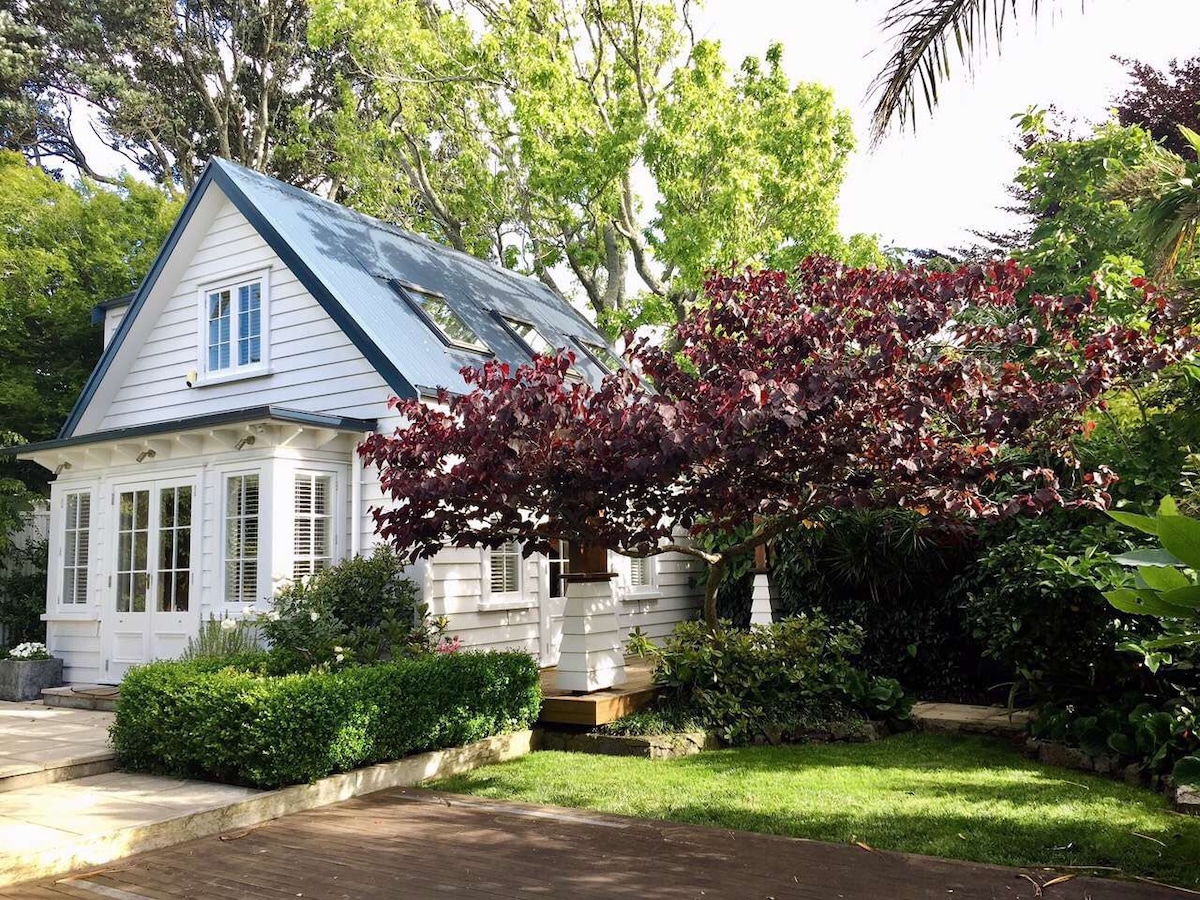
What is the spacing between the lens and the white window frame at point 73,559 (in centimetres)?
1066

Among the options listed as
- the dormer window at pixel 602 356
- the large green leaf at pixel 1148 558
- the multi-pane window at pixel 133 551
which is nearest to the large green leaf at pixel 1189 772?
the large green leaf at pixel 1148 558

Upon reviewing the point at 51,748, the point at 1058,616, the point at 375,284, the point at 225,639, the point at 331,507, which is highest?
the point at 375,284

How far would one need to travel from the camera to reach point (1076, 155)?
1277 cm

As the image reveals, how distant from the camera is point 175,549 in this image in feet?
32.6

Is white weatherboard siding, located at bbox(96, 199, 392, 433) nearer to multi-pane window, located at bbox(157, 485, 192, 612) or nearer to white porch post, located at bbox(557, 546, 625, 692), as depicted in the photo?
multi-pane window, located at bbox(157, 485, 192, 612)

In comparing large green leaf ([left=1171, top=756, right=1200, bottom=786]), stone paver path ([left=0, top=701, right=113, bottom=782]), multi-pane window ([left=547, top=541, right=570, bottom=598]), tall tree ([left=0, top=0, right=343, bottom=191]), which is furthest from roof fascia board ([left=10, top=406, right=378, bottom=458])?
tall tree ([left=0, top=0, right=343, bottom=191])

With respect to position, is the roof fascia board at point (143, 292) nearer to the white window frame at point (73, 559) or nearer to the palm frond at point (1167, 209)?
the white window frame at point (73, 559)

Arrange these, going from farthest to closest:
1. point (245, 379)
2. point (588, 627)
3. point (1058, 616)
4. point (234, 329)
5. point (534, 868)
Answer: point (234, 329), point (245, 379), point (588, 627), point (1058, 616), point (534, 868)

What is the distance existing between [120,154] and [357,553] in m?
21.6

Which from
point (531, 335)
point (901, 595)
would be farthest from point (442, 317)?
point (901, 595)

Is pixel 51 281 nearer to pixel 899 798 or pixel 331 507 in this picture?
pixel 331 507

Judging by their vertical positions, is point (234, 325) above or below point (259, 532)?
above

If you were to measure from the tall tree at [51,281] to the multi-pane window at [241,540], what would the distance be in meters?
6.85

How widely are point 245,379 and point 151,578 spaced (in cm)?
249
